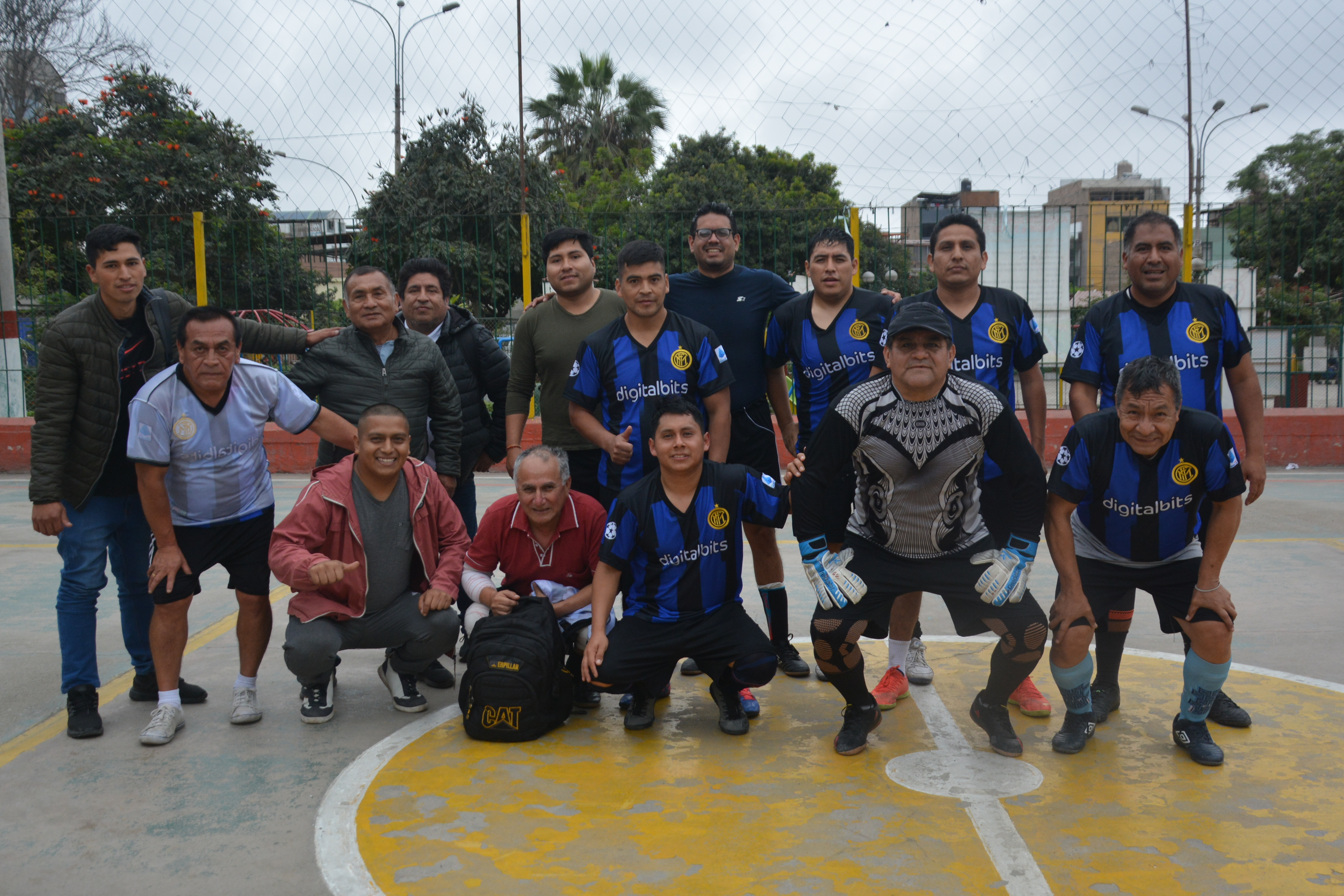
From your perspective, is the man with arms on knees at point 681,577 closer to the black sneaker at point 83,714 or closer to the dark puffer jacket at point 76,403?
the black sneaker at point 83,714

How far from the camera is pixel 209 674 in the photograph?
15.4ft

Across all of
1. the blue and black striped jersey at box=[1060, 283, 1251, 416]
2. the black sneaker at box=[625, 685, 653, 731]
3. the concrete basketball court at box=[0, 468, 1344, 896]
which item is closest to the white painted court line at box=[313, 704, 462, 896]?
the concrete basketball court at box=[0, 468, 1344, 896]

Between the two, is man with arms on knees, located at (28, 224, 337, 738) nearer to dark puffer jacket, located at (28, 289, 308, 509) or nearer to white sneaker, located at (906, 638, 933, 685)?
dark puffer jacket, located at (28, 289, 308, 509)

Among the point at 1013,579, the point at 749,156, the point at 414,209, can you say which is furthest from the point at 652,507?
the point at 749,156

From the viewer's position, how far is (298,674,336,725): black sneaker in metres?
4.06

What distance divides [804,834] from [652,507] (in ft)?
4.57

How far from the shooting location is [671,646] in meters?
3.91

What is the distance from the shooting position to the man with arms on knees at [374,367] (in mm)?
4531

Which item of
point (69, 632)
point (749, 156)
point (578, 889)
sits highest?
point (749, 156)

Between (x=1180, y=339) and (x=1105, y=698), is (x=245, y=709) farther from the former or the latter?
(x=1180, y=339)

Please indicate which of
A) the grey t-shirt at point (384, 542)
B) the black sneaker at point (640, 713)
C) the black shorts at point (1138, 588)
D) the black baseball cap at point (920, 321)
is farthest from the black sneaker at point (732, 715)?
the black baseball cap at point (920, 321)

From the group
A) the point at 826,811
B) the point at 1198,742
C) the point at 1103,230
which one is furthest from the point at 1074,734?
the point at 1103,230

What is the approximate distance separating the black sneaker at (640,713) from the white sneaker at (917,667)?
3.81ft

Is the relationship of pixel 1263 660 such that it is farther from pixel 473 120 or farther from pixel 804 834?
pixel 473 120
